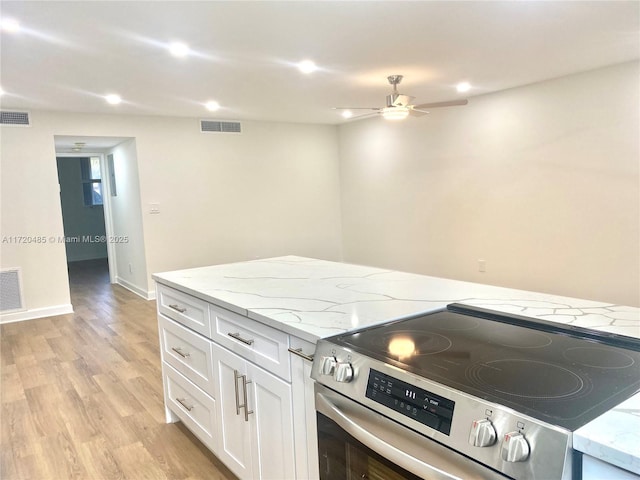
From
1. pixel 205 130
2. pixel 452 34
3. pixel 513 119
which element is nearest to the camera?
pixel 452 34

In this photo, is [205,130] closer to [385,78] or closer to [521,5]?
[385,78]

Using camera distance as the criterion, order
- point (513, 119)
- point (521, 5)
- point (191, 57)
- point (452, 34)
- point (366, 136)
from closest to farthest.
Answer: point (521, 5)
point (452, 34)
point (191, 57)
point (513, 119)
point (366, 136)

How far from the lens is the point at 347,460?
4.26 ft

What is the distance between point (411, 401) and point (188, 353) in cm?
148

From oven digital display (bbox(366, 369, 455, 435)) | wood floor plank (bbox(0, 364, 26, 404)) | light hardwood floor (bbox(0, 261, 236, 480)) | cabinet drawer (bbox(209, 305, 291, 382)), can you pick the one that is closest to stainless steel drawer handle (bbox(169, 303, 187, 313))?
cabinet drawer (bbox(209, 305, 291, 382))

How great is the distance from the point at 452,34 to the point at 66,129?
4497 millimetres

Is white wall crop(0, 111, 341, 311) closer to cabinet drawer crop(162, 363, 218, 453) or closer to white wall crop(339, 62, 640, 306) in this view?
white wall crop(339, 62, 640, 306)

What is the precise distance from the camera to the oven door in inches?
38.6

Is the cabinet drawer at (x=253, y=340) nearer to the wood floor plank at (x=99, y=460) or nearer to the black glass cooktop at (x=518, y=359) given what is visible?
the black glass cooktop at (x=518, y=359)

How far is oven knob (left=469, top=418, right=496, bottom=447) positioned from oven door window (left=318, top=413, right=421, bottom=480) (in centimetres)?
22

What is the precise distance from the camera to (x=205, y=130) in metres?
6.32

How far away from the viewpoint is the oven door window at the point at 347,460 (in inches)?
45.3

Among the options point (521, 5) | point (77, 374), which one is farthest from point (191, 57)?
point (77, 374)

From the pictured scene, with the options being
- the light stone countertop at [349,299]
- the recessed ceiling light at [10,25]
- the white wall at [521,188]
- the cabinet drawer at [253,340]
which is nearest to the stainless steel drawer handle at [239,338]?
the cabinet drawer at [253,340]
